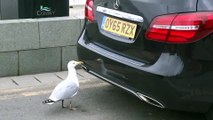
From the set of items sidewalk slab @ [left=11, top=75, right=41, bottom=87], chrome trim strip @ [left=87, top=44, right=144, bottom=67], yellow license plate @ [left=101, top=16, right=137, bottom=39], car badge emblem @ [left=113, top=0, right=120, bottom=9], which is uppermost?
car badge emblem @ [left=113, top=0, right=120, bottom=9]

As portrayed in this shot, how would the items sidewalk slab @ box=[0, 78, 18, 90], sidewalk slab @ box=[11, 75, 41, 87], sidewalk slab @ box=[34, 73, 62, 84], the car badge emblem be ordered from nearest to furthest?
the car badge emblem, sidewalk slab @ box=[0, 78, 18, 90], sidewalk slab @ box=[11, 75, 41, 87], sidewalk slab @ box=[34, 73, 62, 84]

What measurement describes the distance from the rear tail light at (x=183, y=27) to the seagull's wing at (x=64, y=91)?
118 cm

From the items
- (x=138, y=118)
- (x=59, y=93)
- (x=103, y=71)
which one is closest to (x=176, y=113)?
(x=138, y=118)

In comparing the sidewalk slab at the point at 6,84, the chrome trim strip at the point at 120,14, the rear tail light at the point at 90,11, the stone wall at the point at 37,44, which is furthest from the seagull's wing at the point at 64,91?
the stone wall at the point at 37,44

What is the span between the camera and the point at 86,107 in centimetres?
479

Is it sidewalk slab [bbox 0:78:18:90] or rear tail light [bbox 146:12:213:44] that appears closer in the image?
rear tail light [bbox 146:12:213:44]

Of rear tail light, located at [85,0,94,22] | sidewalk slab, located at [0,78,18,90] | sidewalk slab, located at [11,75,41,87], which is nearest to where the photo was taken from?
rear tail light, located at [85,0,94,22]

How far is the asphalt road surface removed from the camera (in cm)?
452

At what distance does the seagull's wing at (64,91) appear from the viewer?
445 cm

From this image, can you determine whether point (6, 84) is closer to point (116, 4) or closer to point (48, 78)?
→ point (48, 78)

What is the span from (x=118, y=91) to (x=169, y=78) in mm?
1752

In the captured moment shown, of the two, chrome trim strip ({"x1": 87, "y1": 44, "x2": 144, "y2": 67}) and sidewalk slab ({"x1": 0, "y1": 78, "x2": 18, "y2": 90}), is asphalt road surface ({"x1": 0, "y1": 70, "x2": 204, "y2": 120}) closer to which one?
sidewalk slab ({"x1": 0, "y1": 78, "x2": 18, "y2": 90})

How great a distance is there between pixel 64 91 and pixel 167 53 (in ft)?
4.15

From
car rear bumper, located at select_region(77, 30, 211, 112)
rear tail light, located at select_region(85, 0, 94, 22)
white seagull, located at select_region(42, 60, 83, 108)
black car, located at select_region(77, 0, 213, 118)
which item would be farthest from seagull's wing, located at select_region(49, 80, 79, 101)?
rear tail light, located at select_region(85, 0, 94, 22)
